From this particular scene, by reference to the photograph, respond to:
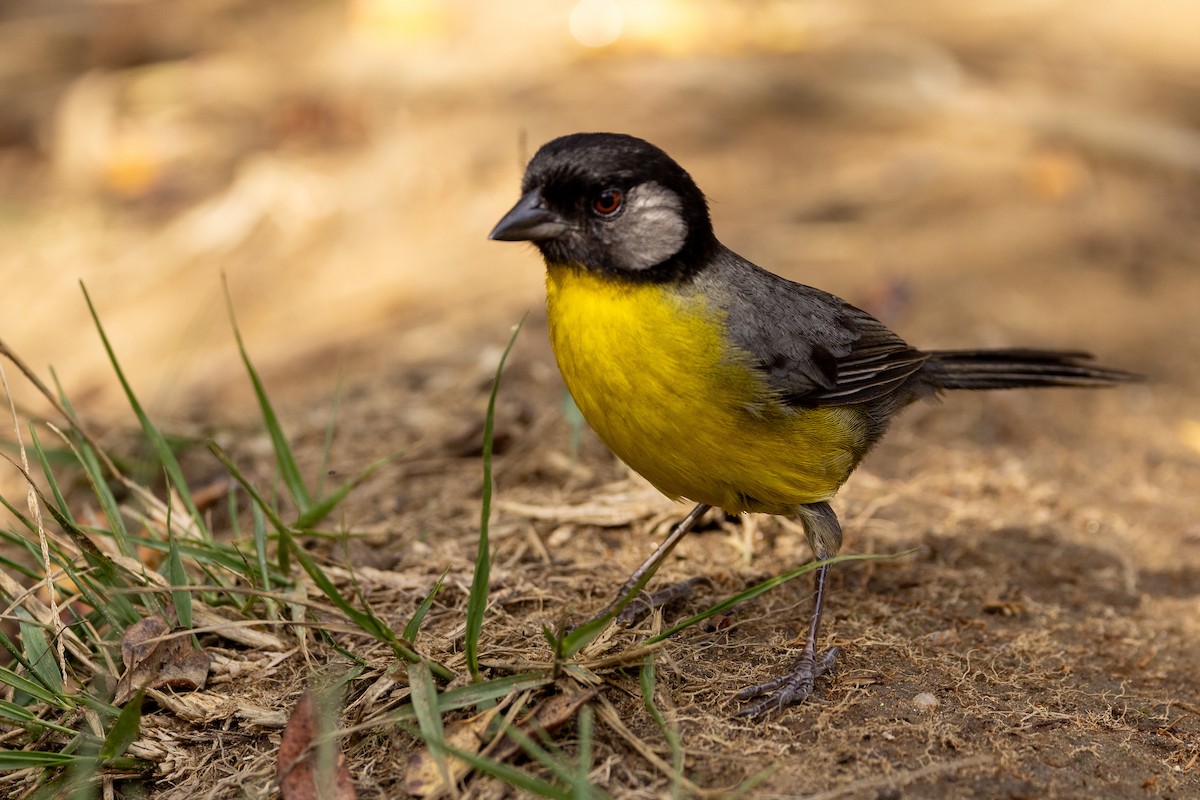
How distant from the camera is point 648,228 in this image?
368 cm

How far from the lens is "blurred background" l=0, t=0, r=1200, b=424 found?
7.66 meters

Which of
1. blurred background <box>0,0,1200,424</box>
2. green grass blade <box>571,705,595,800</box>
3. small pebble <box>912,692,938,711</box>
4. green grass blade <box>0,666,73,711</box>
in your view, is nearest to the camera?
green grass blade <box>571,705,595,800</box>

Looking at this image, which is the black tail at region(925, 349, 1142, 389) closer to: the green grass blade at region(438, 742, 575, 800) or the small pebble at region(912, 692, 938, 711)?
the small pebble at region(912, 692, 938, 711)

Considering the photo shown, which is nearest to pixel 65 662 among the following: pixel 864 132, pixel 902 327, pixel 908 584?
pixel 908 584

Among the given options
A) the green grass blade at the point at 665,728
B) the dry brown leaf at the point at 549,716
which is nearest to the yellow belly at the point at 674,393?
the green grass blade at the point at 665,728

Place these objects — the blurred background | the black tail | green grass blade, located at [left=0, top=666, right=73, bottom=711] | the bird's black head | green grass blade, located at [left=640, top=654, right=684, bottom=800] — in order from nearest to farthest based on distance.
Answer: green grass blade, located at [left=640, top=654, right=684, bottom=800]
green grass blade, located at [left=0, top=666, right=73, bottom=711]
the bird's black head
the black tail
the blurred background

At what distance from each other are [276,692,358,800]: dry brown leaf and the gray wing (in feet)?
5.84

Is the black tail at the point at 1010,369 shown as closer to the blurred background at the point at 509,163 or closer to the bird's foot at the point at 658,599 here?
the bird's foot at the point at 658,599

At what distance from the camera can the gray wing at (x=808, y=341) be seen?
3.79 meters

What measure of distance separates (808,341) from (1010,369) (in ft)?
4.08

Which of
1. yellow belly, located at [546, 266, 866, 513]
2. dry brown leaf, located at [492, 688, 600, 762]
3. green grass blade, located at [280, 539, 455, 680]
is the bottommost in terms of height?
dry brown leaf, located at [492, 688, 600, 762]

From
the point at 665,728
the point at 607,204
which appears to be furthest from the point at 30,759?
the point at 607,204

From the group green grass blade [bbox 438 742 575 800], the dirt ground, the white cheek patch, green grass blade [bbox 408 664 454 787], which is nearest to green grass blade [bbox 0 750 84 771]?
the dirt ground

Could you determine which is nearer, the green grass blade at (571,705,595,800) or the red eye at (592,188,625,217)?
the green grass blade at (571,705,595,800)
